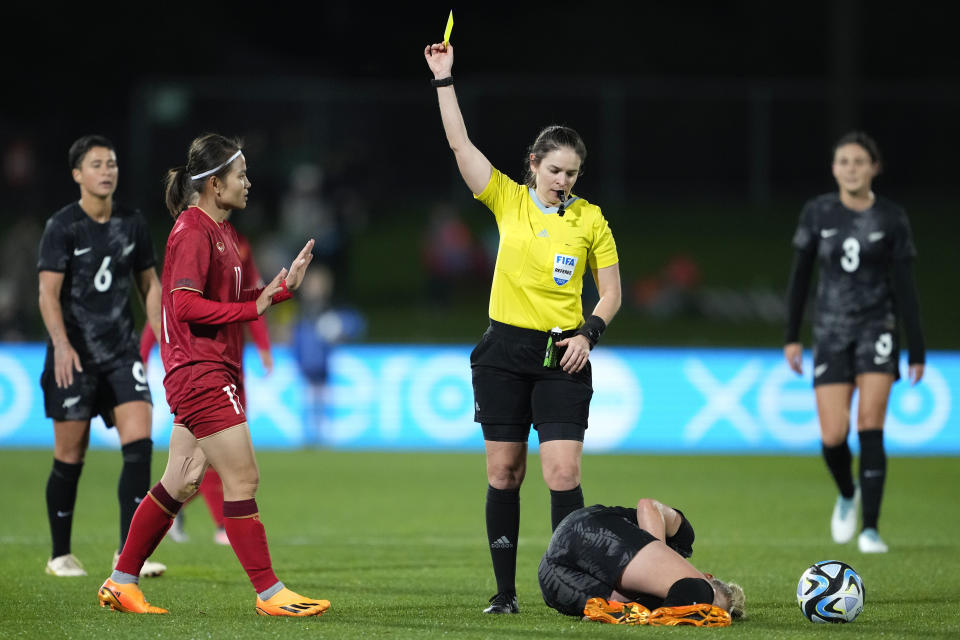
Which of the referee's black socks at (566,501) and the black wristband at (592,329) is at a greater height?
the black wristband at (592,329)

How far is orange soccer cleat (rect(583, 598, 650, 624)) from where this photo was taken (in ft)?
19.5

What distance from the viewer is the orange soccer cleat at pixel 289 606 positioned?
613cm

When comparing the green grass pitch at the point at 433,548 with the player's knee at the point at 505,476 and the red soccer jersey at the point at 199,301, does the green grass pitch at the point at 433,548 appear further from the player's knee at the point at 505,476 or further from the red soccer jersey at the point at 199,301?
the red soccer jersey at the point at 199,301

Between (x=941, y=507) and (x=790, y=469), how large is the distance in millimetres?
2916

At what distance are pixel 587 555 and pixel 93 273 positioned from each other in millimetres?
3228

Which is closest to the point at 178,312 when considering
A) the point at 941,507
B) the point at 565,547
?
the point at 565,547

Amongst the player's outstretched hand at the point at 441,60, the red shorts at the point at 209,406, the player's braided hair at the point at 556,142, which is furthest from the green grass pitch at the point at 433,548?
the player's outstretched hand at the point at 441,60

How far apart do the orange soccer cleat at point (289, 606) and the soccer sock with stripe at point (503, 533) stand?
78 cm

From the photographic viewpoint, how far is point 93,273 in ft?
25.2

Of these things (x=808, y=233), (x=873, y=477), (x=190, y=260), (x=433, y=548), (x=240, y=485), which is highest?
(x=808, y=233)

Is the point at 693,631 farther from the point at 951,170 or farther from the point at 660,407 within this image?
the point at 951,170

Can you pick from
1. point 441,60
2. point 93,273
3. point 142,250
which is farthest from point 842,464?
point 93,273

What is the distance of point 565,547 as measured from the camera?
6133mm

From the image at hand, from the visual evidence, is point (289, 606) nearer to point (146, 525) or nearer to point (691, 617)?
point (146, 525)
